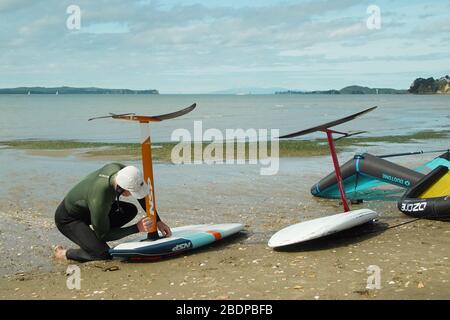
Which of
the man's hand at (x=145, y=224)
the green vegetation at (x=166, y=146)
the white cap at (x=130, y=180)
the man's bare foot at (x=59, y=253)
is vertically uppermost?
the white cap at (x=130, y=180)

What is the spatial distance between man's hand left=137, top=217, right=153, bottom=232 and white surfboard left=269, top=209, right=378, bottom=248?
1579 mm

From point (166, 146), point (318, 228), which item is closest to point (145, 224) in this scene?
point (318, 228)

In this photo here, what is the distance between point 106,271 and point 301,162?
1165cm

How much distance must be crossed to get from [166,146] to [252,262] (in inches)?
672

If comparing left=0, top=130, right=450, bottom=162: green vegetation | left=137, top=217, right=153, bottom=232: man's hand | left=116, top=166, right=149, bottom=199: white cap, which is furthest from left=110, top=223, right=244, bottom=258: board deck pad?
left=0, top=130, right=450, bottom=162: green vegetation

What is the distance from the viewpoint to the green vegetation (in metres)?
20.5

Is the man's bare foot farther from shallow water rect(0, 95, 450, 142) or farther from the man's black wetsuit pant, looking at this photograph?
shallow water rect(0, 95, 450, 142)

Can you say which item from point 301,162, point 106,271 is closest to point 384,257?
point 106,271

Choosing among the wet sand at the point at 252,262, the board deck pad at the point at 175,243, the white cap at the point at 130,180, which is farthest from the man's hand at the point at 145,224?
the white cap at the point at 130,180

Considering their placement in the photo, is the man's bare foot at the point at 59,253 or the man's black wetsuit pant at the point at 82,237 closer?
the man's black wetsuit pant at the point at 82,237

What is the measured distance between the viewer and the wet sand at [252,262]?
18.8 feet

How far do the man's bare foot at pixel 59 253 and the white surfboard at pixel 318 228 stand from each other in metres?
2.75

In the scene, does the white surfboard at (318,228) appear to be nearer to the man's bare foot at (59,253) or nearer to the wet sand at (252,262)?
the wet sand at (252,262)

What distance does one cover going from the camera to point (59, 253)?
7.60 meters
